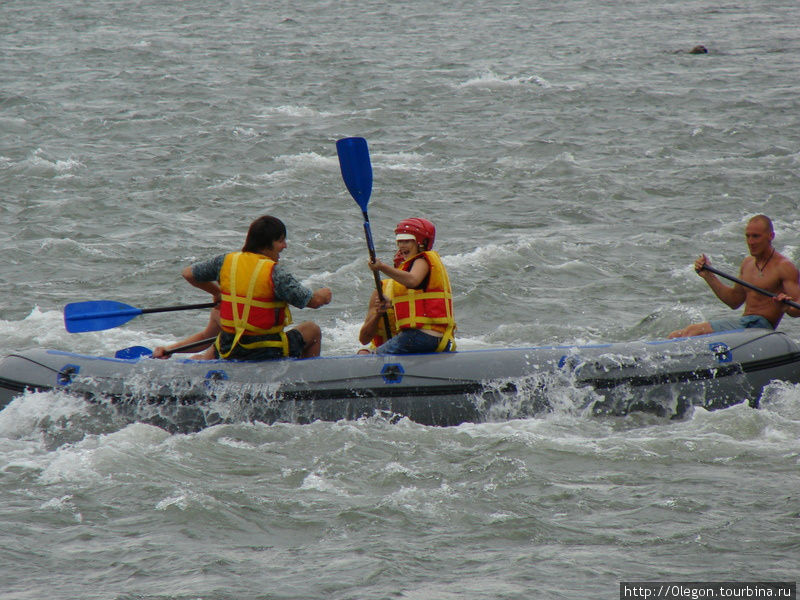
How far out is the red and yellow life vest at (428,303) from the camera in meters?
6.06

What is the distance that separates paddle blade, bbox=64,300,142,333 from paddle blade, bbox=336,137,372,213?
160 cm

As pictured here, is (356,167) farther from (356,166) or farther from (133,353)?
(133,353)

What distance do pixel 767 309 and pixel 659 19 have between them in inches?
875

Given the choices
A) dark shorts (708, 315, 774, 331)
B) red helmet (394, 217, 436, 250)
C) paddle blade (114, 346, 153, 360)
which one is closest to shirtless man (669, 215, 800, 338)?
dark shorts (708, 315, 774, 331)

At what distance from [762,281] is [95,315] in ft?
14.1

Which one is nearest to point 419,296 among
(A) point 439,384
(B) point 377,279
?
(B) point 377,279

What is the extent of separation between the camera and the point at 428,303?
20.1 feet

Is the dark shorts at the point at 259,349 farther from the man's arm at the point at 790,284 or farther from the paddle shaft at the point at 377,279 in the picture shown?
the man's arm at the point at 790,284

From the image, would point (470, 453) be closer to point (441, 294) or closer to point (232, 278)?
point (441, 294)

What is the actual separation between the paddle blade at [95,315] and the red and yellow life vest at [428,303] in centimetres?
176

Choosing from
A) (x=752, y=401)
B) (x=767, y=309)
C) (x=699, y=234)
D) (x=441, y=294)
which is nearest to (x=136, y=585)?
(x=441, y=294)

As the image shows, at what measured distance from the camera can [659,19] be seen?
88.8ft

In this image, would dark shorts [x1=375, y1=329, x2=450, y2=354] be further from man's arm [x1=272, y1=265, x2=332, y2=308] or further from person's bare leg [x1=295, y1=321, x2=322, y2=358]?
man's arm [x1=272, y1=265, x2=332, y2=308]

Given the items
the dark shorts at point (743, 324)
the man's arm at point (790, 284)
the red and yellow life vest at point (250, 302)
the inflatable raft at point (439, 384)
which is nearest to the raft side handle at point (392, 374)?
the inflatable raft at point (439, 384)
